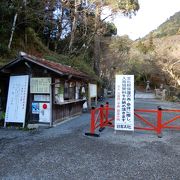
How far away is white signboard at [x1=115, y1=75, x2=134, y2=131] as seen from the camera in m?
8.87

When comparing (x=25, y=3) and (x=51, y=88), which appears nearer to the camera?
(x=51, y=88)

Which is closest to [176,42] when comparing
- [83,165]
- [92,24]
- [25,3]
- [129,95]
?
[92,24]

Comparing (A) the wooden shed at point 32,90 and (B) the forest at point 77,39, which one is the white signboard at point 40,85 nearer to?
(A) the wooden shed at point 32,90

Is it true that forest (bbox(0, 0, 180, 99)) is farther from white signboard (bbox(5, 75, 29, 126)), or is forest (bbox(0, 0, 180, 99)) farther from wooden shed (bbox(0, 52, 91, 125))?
white signboard (bbox(5, 75, 29, 126))

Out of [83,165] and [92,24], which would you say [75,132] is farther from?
[92,24]

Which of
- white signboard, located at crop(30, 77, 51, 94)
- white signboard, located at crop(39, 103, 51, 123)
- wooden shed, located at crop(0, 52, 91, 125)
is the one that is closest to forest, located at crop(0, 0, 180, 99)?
wooden shed, located at crop(0, 52, 91, 125)

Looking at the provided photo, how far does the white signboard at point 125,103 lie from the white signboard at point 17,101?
12.6 feet

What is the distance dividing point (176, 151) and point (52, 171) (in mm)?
3466

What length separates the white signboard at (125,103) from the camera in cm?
887

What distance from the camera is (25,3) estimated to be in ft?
48.0

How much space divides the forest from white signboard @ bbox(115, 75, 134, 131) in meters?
5.79

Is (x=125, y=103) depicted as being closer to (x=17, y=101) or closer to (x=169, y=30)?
(x=17, y=101)

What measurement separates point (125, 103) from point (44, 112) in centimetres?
352

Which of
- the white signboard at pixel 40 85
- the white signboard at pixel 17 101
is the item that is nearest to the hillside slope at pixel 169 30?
the white signboard at pixel 40 85
